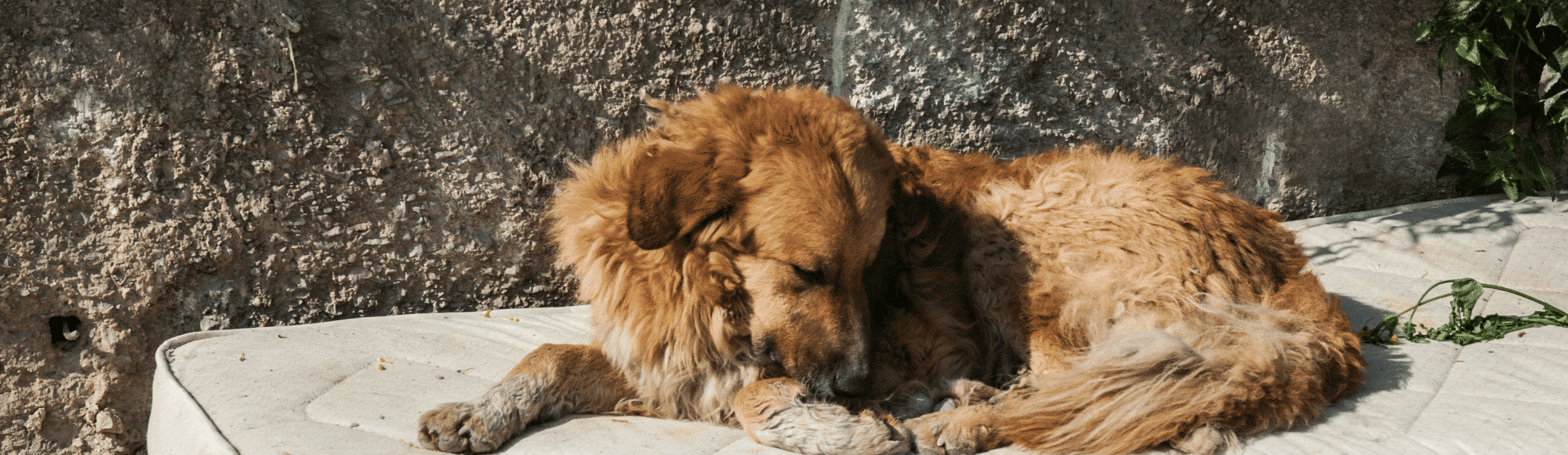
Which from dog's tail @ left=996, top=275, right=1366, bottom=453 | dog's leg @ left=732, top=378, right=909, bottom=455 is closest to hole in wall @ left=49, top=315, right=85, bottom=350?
dog's leg @ left=732, top=378, right=909, bottom=455

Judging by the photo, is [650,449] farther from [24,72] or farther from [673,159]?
[24,72]

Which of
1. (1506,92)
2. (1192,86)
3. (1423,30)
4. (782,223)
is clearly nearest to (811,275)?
(782,223)

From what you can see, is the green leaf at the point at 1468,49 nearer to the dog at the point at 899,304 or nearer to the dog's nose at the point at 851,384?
the dog at the point at 899,304

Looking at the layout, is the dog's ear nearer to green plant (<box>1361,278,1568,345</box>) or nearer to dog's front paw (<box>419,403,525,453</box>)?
dog's front paw (<box>419,403,525,453</box>)

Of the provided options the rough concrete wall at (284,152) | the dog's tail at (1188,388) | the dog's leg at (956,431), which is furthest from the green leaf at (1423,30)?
the dog's leg at (956,431)

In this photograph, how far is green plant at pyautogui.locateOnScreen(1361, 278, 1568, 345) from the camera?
345cm

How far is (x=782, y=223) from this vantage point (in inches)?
103

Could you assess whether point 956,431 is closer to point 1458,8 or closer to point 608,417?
point 608,417

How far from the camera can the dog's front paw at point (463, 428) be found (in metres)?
2.60

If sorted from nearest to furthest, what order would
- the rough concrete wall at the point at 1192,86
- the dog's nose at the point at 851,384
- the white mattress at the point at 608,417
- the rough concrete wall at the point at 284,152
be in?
the white mattress at the point at 608,417
the dog's nose at the point at 851,384
the rough concrete wall at the point at 284,152
the rough concrete wall at the point at 1192,86

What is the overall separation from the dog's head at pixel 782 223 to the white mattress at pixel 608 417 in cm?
34

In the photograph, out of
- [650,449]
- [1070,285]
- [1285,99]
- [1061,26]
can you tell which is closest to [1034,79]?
[1061,26]

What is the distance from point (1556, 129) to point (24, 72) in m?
6.90

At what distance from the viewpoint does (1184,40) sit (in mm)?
4449
